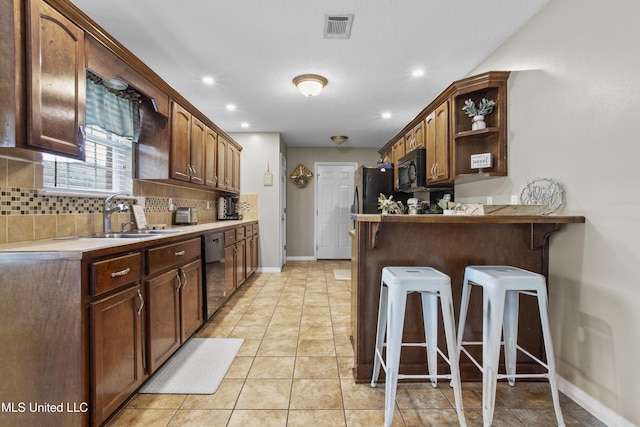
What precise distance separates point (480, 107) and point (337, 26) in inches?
52.6

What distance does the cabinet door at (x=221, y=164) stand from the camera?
378 centimetres

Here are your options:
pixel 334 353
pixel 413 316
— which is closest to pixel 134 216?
pixel 334 353

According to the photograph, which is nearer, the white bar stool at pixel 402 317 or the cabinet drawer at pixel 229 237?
the white bar stool at pixel 402 317

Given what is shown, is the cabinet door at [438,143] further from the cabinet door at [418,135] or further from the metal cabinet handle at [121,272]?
the metal cabinet handle at [121,272]

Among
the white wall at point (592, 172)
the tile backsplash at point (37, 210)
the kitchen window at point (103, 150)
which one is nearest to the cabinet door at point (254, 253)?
the tile backsplash at point (37, 210)

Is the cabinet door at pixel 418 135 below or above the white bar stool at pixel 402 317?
above

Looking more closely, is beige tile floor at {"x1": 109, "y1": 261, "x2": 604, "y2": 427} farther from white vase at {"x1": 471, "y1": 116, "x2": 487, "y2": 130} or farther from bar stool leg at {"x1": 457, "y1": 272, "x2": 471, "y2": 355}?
white vase at {"x1": 471, "y1": 116, "x2": 487, "y2": 130}

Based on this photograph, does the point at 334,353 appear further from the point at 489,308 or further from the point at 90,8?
the point at 90,8

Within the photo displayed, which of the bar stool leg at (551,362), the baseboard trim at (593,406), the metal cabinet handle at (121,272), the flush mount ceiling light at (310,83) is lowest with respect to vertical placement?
the baseboard trim at (593,406)

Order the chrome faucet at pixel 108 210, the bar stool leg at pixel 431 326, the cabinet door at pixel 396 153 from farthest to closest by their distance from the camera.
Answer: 1. the cabinet door at pixel 396 153
2. the chrome faucet at pixel 108 210
3. the bar stool leg at pixel 431 326

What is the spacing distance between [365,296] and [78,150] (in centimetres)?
184

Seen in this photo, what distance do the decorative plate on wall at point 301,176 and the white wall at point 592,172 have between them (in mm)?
4252

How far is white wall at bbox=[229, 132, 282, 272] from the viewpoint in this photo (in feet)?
15.8

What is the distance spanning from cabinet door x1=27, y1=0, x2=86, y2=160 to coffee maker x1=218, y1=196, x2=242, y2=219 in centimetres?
285
